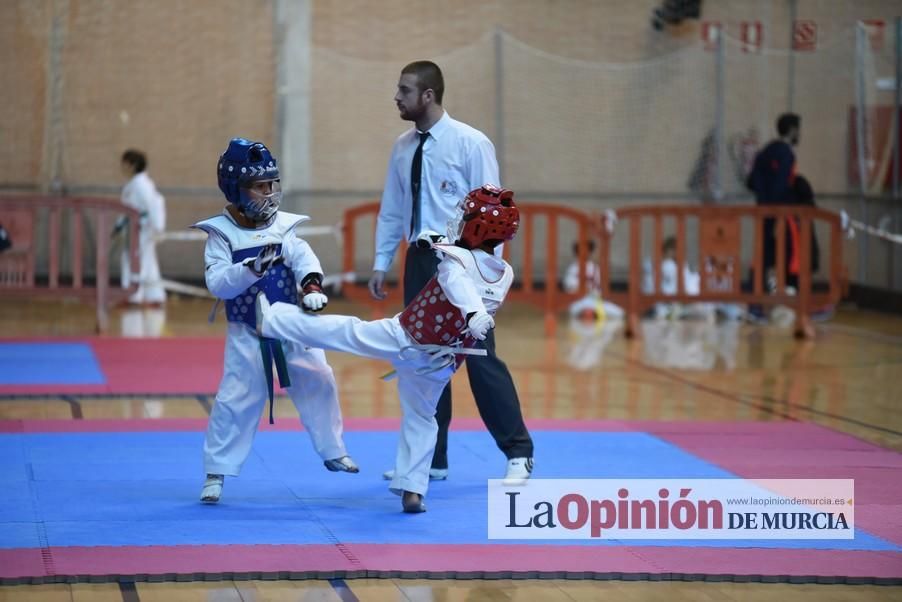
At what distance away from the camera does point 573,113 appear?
1605cm

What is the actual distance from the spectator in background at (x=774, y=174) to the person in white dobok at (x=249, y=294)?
812 cm

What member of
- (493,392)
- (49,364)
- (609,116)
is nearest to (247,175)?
(493,392)

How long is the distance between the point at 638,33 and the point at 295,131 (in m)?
4.17

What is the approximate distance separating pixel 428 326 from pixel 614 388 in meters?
4.19

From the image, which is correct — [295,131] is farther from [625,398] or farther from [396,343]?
[396,343]

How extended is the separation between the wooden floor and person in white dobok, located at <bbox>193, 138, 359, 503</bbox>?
116 cm

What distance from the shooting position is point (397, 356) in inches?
202

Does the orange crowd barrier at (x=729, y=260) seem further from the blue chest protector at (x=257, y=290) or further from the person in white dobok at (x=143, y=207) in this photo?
the blue chest protector at (x=257, y=290)

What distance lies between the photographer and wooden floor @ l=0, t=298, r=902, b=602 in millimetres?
4324

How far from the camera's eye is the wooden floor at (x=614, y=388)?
432 centimetres

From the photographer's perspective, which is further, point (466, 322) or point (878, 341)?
point (878, 341)

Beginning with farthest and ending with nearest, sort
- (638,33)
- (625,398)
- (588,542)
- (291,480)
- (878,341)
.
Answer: (638,33) → (878,341) → (625,398) → (291,480) → (588,542)

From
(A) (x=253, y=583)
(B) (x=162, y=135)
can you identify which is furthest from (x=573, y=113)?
(A) (x=253, y=583)

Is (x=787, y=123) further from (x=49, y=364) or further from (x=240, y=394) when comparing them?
(x=240, y=394)
